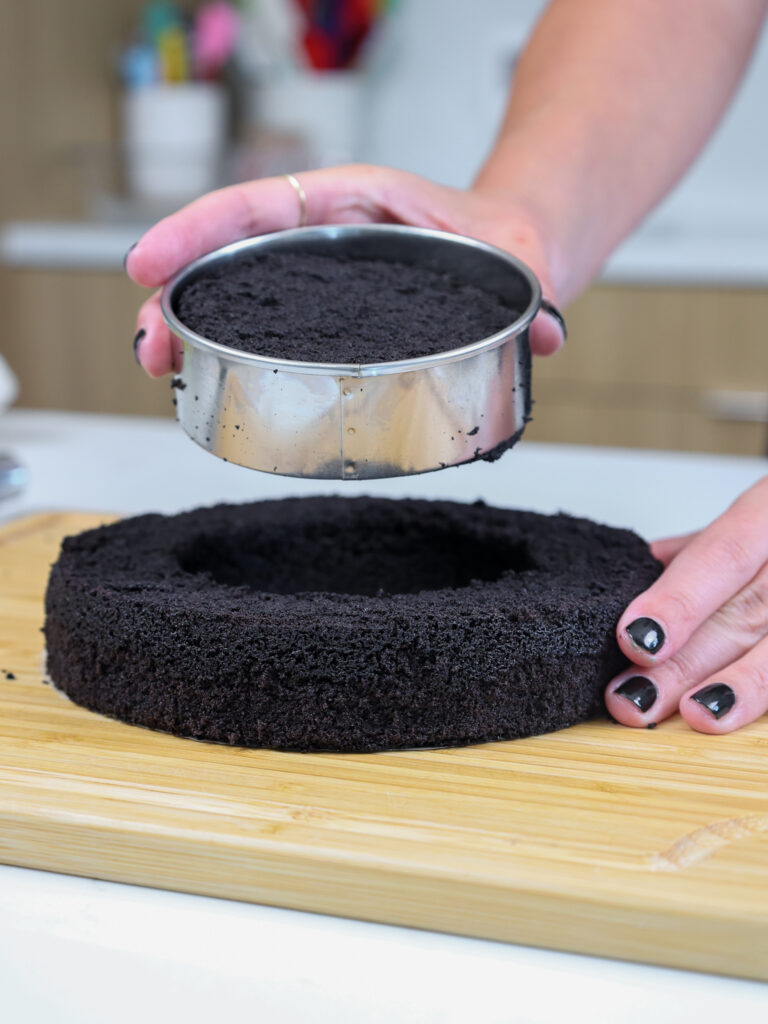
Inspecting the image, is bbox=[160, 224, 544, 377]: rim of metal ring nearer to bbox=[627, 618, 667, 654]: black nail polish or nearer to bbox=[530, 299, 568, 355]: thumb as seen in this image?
bbox=[530, 299, 568, 355]: thumb

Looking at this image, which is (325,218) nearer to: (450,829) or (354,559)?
(354,559)

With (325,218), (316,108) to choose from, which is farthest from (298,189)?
(316,108)

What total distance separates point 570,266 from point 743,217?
2069 mm

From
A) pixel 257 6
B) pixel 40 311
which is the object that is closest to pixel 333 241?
pixel 40 311

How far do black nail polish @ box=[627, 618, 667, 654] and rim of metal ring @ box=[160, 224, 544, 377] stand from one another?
0.23 m

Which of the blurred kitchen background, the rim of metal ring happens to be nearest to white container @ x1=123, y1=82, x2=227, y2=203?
the blurred kitchen background

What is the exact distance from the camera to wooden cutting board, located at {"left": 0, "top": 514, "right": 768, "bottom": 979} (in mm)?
540

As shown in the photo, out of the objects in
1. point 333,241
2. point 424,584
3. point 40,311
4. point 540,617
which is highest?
point 333,241

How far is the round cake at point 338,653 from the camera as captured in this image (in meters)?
0.72

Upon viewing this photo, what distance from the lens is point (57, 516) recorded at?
122 cm

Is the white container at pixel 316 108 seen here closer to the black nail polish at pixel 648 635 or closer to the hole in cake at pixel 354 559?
the hole in cake at pixel 354 559

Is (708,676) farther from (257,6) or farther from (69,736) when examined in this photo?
(257,6)

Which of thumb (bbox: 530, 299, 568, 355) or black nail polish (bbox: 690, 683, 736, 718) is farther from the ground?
thumb (bbox: 530, 299, 568, 355)

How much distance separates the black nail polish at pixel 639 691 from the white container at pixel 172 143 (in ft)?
7.71
